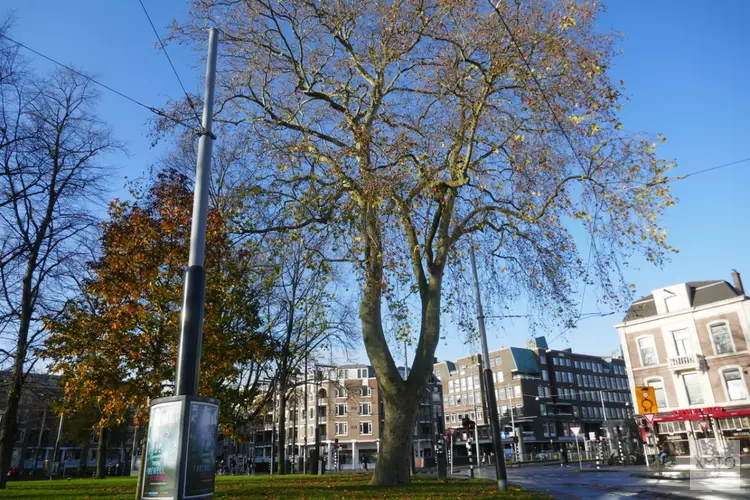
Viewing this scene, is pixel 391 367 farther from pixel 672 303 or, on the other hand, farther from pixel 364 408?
pixel 364 408

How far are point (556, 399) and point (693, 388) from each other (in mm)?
49557

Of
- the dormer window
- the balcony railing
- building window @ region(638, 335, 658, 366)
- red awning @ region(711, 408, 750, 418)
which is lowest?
red awning @ region(711, 408, 750, 418)

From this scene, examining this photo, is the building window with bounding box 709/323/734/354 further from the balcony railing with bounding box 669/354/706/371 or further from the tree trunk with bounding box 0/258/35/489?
A: the tree trunk with bounding box 0/258/35/489

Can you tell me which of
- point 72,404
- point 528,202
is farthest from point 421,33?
point 72,404

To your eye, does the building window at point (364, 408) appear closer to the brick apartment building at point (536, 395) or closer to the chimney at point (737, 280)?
the brick apartment building at point (536, 395)

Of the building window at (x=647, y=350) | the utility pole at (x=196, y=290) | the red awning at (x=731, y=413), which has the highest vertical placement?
the building window at (x=647, y=350)

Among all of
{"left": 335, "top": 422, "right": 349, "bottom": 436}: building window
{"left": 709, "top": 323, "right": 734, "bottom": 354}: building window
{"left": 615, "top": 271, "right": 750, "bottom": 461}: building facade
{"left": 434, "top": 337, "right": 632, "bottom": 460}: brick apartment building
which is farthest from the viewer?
{"left": 434, "top": 337, "right": 632, "bottom": 460}: brick apartment building

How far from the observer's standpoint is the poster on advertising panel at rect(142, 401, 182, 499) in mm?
5168

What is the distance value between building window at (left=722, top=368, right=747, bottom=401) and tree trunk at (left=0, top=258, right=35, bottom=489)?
4018 cm

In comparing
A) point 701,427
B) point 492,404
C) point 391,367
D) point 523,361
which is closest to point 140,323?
point 391,367

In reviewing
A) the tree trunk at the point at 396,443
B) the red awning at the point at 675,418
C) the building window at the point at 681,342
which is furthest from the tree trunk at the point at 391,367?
the building window at the point at 681,342

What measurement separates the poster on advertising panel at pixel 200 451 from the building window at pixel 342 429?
254 ft

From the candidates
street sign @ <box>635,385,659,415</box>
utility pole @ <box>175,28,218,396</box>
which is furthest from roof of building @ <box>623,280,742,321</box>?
utility pole @ <box>175,28,218,396</box>

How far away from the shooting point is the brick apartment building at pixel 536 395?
80.1 meters
